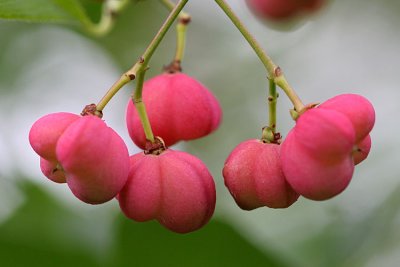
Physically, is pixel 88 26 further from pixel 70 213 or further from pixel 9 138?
pixel 9 138

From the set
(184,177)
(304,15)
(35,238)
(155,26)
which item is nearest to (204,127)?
(184,177)

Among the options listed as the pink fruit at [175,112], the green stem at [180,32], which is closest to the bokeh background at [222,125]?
the green stem at [180,32]

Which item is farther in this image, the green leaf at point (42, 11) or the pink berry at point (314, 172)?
the green leaf at point (42, 11)

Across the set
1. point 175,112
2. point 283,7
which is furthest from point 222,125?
point 175,112

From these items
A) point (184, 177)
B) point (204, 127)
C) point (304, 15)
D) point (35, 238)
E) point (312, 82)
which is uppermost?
point (312, 82)

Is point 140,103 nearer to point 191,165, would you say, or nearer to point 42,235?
point 191,165

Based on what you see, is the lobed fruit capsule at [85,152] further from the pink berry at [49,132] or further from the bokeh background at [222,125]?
the bokeh background at [222,125]

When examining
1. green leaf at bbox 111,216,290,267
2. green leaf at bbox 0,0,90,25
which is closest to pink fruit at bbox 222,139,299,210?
green leaf at bbox 0,0,90,25
